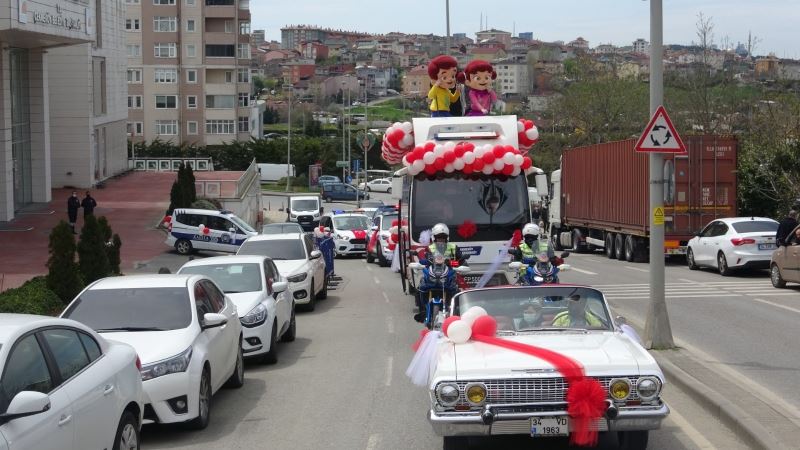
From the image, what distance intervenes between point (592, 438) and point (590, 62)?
6910 centimetres

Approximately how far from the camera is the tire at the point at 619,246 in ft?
117

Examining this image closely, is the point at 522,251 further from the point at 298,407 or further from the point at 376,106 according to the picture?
the point at 376,106

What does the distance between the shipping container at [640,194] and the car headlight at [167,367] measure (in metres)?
20.6

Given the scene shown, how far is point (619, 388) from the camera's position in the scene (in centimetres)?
836

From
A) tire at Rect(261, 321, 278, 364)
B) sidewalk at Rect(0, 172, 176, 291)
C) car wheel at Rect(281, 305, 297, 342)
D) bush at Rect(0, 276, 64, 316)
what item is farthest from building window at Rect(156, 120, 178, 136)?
tire at Rect(261, 321, 278, 364)

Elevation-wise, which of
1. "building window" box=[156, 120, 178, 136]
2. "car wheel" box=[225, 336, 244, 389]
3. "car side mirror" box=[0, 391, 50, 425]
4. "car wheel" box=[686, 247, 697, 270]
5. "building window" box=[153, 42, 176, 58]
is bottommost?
"car wheel" box=[686, 247, 697, 270]

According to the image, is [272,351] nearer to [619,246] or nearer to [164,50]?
[619,246]

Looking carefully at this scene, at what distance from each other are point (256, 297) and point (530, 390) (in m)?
7.56

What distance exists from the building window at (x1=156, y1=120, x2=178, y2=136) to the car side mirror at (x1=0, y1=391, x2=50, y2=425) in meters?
100

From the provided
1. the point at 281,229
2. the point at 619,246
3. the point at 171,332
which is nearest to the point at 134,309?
the point at 171,332

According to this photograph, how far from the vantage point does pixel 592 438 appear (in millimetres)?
8297

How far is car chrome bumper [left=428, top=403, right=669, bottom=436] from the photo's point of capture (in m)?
8.27

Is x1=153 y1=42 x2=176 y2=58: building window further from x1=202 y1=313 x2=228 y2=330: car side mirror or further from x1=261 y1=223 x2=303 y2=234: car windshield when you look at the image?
x1=202 y1=313 x2=228 y2=330: car side mirror

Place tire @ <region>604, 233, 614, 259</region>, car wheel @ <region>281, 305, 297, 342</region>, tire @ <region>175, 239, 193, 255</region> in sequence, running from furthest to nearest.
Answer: tire @ <region>175, 239, 193, 255</region>
tire @ <region>604, 233, 614, 259</region>
car wheel @ <region>281, 305, 297, 342</region>
